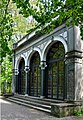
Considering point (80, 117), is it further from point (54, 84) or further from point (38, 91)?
point (38, 91)

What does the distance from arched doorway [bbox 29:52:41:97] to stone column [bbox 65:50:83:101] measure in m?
5.40

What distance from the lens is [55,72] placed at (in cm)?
1488

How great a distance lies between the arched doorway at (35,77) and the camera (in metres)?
17.2

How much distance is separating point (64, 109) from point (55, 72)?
15.0 ft

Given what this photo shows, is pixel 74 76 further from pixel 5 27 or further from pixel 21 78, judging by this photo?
pixel 21 78

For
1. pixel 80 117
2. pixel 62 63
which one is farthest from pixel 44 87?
pixel 80 117

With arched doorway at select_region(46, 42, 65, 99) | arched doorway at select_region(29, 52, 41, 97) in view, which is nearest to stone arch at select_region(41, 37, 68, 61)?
arched doorway at select_region(46, 42, 65, 99)

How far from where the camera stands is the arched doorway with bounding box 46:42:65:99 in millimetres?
14016

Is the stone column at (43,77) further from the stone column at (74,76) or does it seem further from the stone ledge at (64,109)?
the stone ledge at (64,109)

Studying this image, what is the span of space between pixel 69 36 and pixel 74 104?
3.82m

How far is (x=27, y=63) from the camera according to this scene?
1870 cm

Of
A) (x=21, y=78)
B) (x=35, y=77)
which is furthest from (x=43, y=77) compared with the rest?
(x=21, y=78)

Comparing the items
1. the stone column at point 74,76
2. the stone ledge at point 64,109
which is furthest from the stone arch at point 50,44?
the stone ledge at point 64,109

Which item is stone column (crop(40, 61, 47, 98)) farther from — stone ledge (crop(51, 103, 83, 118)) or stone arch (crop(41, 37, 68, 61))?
stone ledge (crop(51, 103, 83, 118))
